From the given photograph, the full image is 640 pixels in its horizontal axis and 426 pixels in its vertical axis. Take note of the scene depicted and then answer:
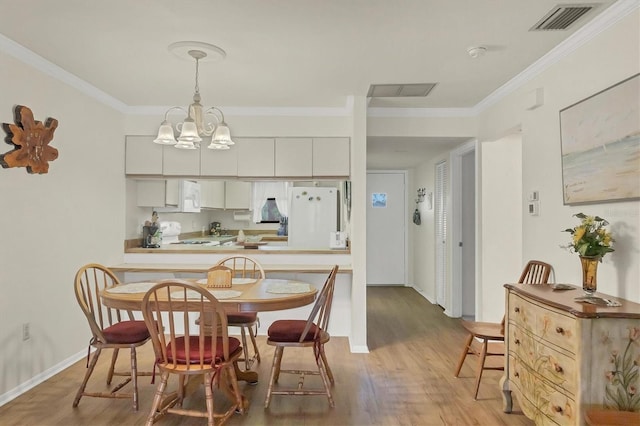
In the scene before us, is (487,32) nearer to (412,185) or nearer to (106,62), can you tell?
(106,62)

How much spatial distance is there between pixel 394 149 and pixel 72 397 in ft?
13.8

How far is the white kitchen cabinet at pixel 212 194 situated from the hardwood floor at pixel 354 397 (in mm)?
2267

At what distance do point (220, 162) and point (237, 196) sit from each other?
1773 mm

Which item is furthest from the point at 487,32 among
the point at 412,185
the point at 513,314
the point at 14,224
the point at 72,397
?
the point at 412,185

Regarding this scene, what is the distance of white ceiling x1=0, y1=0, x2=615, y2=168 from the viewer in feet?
7.65

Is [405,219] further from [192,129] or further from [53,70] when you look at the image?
[53,70]

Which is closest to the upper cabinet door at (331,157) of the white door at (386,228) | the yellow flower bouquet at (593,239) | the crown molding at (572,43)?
the crown molding at (572,43)

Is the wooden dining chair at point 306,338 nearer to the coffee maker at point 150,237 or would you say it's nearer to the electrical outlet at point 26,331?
the electrical outlet at point 26,331

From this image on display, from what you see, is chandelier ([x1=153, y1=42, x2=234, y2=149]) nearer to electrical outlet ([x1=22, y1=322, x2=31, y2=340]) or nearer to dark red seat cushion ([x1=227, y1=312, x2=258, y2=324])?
dark red seat cushion ([x1=227, y1=312, x2=258, y2=324])

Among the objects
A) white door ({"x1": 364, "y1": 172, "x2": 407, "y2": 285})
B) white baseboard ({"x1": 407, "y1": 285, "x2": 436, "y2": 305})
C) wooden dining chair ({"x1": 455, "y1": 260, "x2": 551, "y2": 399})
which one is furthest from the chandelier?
Answer: white door ({"x1": 364, "y1": 172, "x2": 407, "y2": 285})

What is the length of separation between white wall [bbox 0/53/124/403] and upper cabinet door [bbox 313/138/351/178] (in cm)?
200

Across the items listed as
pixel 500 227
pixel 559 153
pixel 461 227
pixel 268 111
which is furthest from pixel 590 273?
pixel 268 111

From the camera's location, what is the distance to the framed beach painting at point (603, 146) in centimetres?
214

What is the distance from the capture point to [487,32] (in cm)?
263
